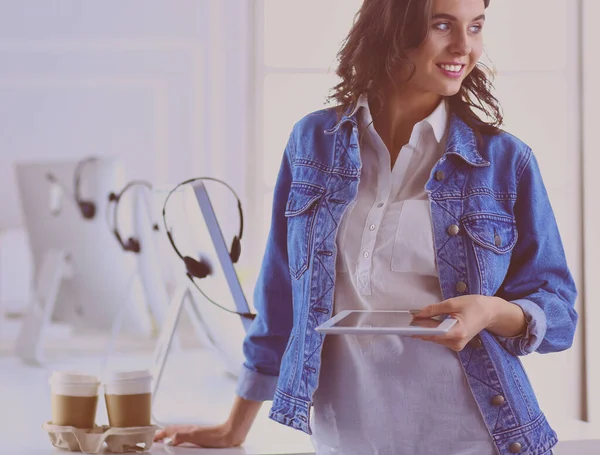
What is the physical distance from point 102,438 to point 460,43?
718 millimetres

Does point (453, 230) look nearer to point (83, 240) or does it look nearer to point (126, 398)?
point (126, 398)

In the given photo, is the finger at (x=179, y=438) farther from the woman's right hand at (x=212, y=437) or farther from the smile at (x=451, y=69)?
the smile at (x=451, y=69)

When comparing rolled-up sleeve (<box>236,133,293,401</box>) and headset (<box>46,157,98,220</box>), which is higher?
headset (<box>46,157,98,220</box>)

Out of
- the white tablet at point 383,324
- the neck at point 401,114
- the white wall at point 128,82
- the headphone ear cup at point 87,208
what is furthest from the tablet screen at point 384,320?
the white wall at point 128,82

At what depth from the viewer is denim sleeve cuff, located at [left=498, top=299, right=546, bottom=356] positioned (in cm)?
96

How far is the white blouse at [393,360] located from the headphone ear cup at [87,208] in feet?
5.17

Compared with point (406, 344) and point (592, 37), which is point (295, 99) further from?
point (406, 344)

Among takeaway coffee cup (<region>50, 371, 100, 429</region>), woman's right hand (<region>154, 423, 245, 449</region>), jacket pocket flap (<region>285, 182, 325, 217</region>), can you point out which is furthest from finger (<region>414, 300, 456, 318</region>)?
takeaway coffee cup (<region>50, 371, 100, 429</region>)

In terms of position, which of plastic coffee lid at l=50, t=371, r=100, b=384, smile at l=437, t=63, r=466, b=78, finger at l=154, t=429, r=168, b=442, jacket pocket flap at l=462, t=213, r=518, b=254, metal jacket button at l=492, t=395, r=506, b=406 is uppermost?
smile at l=437, t=63, r=466, b=78

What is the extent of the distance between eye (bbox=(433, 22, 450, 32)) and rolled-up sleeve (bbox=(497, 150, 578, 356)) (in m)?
0.17

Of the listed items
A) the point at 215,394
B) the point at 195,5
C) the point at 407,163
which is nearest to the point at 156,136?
the point at 195,5

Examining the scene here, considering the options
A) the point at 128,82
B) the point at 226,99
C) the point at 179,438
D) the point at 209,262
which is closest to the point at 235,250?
the point at 209,262

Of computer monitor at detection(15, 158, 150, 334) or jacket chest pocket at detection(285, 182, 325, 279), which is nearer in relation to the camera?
jacket chest pocket at detection(285, 182, 325, 279)

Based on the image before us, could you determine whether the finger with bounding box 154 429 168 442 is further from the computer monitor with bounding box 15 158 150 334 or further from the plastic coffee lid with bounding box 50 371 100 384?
the computer monitor with bounding box 15 158 150 334
